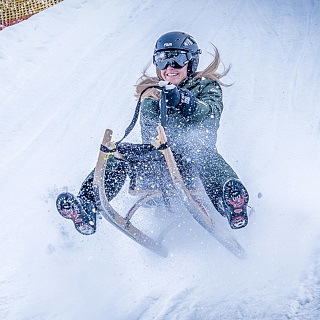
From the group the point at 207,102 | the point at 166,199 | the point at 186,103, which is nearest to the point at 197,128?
the point at 207,102

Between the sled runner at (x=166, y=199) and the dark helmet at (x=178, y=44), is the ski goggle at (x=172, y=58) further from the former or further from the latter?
the sled runner at (x=166, y=199)

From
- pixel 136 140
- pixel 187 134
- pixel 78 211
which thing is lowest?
pixel 136 140

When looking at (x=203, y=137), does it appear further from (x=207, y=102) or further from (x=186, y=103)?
(x=186, y=103)

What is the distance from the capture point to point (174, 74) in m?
3.38

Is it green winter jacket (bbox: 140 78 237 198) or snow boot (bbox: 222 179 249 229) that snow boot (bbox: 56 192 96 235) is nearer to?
green winter jacket (bbox: 140 78 237 198)

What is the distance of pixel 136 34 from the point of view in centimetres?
658

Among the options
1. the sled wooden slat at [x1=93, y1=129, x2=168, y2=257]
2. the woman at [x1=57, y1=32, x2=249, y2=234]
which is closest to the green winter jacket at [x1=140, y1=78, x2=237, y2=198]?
the woman at [x1=57, y1=32, x2=249, y2=234]

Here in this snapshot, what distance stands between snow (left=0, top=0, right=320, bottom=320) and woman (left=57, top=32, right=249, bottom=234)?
0.40m

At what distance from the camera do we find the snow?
2.84 metres

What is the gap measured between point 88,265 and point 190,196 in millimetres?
902

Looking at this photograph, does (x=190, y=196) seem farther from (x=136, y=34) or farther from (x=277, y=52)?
(x=136, y=34)

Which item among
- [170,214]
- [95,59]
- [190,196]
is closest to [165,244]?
[170,214]

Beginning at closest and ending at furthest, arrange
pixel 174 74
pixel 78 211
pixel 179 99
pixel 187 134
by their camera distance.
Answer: pixel 179 99 < pixel 78 211 < pixel 187 134 < pixel 174 74

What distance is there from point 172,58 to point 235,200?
3.61 feet
